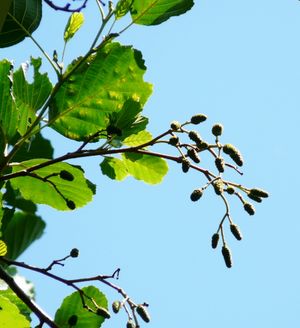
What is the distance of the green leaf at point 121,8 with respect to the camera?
7.20 ft

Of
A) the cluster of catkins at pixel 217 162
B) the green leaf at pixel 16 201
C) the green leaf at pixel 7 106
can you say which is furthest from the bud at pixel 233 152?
the green leaf at pixel 16 201

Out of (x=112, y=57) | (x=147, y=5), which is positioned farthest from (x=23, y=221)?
(x=147, y=5)

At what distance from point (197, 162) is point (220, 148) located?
0.10 m

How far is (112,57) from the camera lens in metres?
2.29

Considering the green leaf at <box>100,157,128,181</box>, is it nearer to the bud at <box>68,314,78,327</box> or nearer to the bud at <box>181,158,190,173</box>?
the bud at <box>181,158,190,173</box>

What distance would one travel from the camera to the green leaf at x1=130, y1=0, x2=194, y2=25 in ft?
7.43

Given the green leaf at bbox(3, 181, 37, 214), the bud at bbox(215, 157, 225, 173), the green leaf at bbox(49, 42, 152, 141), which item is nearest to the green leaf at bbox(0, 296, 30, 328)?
the green leaf at bbox(3, 181, 37, 214)

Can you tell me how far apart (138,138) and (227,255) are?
613 mm

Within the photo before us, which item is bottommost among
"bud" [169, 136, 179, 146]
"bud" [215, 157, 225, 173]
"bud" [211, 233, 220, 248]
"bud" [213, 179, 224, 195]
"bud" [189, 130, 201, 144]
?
"bud" [211, 233, 220, 248]

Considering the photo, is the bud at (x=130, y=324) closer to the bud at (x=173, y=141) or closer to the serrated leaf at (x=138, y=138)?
the bud at (x=173, y=141)

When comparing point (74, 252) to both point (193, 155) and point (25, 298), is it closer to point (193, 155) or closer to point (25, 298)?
point (25, 298)

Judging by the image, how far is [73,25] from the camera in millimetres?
2273

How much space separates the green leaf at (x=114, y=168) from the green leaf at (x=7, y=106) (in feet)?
1.61

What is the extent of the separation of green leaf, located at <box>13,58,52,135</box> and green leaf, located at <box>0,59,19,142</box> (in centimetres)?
7
